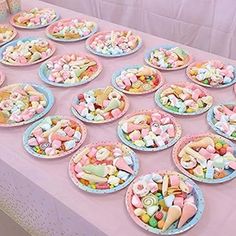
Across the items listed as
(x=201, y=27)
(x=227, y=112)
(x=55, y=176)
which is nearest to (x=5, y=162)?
(x=55, y=176)

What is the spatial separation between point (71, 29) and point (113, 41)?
20cm

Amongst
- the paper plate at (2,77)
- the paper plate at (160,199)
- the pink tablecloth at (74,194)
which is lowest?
the pink tablecloth at (74,194)

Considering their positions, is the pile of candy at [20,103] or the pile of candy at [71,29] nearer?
the pile of candy at [20,103]

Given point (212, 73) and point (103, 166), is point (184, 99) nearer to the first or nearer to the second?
point (212, 73)

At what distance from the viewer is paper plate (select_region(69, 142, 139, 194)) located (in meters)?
0.81

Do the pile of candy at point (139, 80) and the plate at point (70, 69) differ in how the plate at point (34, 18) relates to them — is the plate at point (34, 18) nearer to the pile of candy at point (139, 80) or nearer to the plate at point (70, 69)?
the plate at point (70, 69)

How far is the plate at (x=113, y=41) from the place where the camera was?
1.28 metres

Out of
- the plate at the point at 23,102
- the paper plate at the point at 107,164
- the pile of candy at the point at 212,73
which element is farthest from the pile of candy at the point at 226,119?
the plate at the point at 23,102

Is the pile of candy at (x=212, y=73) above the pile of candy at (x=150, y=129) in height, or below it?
above

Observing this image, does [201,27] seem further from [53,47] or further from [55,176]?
[55,176]

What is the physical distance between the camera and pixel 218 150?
0.86 m

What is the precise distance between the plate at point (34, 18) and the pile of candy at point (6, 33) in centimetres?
4

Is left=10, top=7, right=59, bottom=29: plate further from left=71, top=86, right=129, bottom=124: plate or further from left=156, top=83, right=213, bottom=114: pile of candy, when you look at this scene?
left=156, top=83, right=213, bottom=114: pile of candy

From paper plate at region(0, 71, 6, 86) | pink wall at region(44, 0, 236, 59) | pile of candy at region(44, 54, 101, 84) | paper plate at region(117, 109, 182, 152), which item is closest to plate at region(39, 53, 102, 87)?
pile of candy at region(44, 54, 101, 84)
